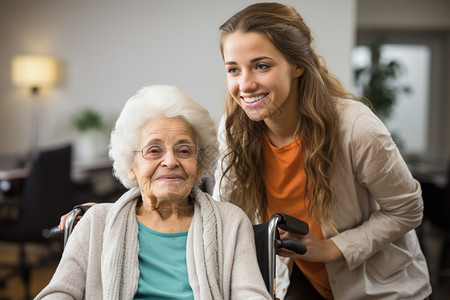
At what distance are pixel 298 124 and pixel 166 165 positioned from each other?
434mm

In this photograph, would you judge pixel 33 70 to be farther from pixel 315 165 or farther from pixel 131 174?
pixel 315 165

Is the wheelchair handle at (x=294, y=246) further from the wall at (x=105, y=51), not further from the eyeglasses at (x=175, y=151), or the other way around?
the wall at (x=105, y=51)

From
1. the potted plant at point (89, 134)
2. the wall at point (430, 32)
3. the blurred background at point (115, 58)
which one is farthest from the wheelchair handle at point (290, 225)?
the wall at point (430, 32)

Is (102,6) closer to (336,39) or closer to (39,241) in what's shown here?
(336,39)

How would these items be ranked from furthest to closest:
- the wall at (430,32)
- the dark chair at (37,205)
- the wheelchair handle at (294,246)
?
the wall at (430,32) → the dark chair at (37,205) → the wheelchair handle at (294,246)

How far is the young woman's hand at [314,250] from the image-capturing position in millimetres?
1562

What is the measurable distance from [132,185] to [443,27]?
5.47 meters

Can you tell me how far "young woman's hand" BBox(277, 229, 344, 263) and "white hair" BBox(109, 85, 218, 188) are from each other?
0.41 metres

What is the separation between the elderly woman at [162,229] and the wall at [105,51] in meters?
3.63

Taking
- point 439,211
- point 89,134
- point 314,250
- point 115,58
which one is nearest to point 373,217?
point 314,250

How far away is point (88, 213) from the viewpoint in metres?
1.50

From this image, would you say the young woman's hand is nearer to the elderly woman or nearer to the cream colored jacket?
the cream colored jacket

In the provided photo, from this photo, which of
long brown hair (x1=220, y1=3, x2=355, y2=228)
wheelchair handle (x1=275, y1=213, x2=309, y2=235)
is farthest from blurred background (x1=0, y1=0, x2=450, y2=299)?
wheelchair handle (x1=275, y1=213, x2=309, y2=235)

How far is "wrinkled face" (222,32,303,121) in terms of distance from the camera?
147cm
